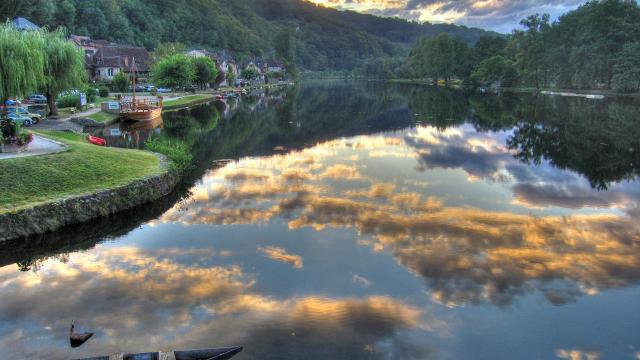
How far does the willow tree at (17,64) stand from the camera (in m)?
41.0

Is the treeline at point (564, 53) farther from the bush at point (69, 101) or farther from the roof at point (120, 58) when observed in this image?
the bush at point (69, 101)

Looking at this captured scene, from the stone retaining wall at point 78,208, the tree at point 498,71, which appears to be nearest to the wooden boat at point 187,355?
the stone retaining wall at point 78,208

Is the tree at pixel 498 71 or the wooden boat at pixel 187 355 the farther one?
the tree at pixel 498 71

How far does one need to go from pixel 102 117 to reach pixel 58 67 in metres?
8.76

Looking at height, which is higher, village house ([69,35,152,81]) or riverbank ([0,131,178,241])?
village house ([69,35,152,81])

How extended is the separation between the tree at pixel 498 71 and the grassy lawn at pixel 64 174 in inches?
5599

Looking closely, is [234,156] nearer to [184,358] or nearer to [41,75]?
[41,75]

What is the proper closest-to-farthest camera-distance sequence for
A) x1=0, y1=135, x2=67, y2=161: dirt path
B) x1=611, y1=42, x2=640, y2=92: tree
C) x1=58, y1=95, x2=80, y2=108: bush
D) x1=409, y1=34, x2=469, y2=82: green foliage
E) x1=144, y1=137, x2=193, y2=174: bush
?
x1=0, y1=135, x2=67, y2=161: dirt path → x1=144, y1=137, x2=193, y2=174: bush → x1=58, y1=95, x2=80, y2=108: bush → x1=611, y1=42, x2=640, y2=92: tree → x1=409, y1=34, x2=469, y2=82: green foliage

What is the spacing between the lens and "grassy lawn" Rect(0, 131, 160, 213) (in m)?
24.8

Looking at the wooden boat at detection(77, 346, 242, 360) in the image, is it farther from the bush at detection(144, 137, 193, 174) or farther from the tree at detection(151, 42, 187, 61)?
the tree at detection(151, 42, 187, 61)

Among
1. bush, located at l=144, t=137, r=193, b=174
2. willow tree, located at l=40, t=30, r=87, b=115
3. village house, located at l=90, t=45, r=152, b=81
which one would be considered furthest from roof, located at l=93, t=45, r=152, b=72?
→ bush, located at l=144, t=137, r=193, b=174

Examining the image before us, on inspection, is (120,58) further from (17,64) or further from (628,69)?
(628,69)

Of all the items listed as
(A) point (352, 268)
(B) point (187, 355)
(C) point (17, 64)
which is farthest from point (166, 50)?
(B) point (187, 355)

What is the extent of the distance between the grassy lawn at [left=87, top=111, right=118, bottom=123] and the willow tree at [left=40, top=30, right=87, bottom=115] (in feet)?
14.1
